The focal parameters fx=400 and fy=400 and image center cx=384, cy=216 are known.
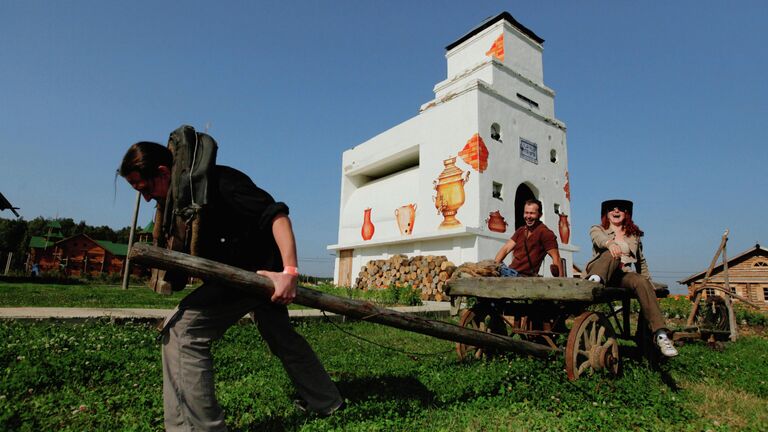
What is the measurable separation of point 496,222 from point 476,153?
2510 millimetres

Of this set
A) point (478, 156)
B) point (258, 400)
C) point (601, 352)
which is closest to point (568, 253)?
point (478, 156)

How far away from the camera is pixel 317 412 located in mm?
2840

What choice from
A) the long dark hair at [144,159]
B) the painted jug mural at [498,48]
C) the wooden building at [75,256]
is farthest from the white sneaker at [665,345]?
the wooden building at [75,256]

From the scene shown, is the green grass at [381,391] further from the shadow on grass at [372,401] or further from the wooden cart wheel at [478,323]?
the wooden cart wheel at [478,323]

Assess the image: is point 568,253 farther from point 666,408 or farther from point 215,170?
point 215,170

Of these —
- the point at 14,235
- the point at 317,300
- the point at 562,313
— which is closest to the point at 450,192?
the point at 562,313

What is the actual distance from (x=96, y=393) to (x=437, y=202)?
12.5 metres

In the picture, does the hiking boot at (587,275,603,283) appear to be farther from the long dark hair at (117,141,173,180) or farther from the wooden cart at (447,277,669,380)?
the long dark hair at (117,141,173,180)

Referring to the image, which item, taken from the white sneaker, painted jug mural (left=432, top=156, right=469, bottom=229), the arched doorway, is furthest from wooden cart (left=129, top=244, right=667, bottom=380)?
the arched doorway

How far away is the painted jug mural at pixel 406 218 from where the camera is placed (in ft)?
52.4

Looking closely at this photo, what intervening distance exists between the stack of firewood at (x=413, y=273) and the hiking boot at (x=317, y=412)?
388 inches

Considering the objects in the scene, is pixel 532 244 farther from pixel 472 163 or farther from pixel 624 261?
pixel 472 163

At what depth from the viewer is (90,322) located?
5766mm

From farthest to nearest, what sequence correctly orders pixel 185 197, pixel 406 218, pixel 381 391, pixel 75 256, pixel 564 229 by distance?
pixel 75 256, pixel 406 218, pixel 564 229, pixel 381 391, pixel 185 197
